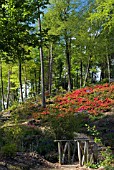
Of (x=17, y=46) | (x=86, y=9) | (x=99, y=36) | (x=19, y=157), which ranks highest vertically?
(x=86, y=9)

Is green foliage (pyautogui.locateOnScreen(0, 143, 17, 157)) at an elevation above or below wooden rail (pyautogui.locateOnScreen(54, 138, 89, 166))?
above

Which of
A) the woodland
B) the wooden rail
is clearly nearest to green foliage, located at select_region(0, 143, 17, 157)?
the woodland

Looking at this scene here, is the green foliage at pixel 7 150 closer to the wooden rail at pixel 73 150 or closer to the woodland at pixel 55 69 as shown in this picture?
the woodland at pixel 55 69

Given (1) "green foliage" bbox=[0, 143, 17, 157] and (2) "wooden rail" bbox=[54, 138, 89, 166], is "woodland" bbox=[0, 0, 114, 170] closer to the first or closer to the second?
(1) "green foliage" bbox=[0, 143, 17, 157]

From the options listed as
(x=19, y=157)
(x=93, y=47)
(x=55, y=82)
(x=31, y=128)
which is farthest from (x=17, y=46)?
(x=55, y=82)

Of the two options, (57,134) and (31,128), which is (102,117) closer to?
(31,128)

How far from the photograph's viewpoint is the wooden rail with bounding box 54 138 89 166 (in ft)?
31.1

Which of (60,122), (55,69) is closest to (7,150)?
(60,122)

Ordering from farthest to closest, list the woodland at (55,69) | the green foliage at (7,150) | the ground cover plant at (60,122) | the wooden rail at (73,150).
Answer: the ground cover plant at (60,122), the wooden rail at (73,150), the green foliage at (7,150), the woodland at (55,69)

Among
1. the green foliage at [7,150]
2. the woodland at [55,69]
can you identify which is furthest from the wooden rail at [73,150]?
the green foliage at [7,150]

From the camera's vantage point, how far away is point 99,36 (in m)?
26.1

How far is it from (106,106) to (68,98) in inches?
180

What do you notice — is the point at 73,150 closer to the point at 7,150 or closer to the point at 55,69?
the point at 7,150

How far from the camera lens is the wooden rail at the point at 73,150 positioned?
9.48 m
